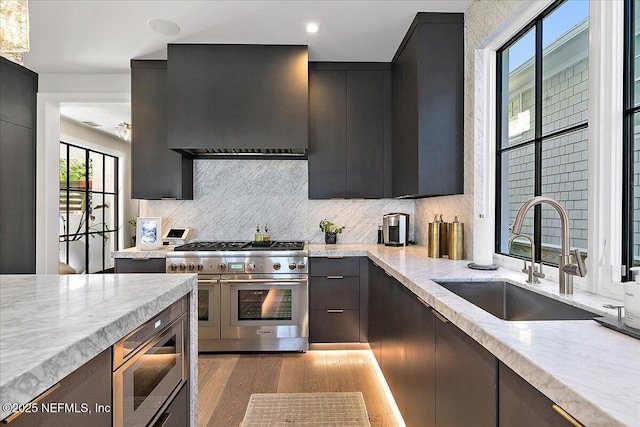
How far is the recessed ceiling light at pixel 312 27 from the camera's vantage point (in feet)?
9.43

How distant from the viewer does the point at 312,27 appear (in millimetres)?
2916

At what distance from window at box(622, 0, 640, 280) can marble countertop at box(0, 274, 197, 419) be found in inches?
68.0

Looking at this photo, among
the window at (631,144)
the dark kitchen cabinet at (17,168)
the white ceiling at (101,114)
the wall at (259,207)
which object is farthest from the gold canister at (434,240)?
the white ceiling at (101,114)

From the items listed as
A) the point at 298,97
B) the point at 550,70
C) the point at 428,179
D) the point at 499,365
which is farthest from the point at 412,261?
the point at 298,97

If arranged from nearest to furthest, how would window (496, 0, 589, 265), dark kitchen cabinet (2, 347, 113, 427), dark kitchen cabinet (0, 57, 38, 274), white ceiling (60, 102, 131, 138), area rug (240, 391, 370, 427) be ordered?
dark kitchen cabinet (2, 347, 113, 427)
window (496, 0, 589, 265)
area rug (240, 391, 370, 427)
dark kitchen cabinet (0, 57, 38, 274)
white ceiling (60, 102, 131, 138)

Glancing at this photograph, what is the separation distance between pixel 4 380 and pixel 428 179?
247 cm

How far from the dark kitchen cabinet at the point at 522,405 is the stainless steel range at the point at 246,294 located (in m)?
2.33

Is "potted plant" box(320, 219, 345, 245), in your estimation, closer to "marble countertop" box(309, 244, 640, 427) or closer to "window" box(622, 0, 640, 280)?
"marble countertop" box(309, 244, 640, 427)

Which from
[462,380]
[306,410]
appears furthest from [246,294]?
[462,380]

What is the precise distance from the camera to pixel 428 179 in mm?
2689

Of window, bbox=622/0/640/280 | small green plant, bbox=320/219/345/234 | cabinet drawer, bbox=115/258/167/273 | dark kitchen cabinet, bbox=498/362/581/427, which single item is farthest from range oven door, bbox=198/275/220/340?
window, bbox=622/0/640/280

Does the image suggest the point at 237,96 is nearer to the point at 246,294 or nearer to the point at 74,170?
the point at 246,294

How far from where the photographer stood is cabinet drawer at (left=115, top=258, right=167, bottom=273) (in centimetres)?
325

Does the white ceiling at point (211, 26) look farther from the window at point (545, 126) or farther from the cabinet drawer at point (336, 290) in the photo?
the cabinet drawer at point (336, 290)
